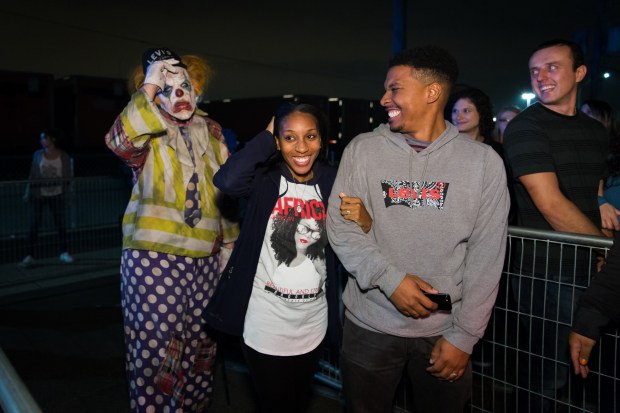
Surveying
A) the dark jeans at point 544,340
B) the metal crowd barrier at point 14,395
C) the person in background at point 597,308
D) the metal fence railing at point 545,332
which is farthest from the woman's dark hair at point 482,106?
the metal crowd barrier at point 14,395

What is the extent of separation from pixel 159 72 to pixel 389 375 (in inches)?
77.0

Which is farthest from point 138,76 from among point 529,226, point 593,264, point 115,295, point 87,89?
point 87,89

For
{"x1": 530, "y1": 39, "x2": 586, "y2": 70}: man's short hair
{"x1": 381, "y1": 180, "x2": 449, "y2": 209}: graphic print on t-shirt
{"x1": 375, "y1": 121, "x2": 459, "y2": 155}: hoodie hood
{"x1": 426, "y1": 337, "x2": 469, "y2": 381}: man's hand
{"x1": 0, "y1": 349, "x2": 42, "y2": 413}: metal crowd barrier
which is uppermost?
{"x1": 530, "y1": 39, "x2": 586, "y2": 70}: man's short hair

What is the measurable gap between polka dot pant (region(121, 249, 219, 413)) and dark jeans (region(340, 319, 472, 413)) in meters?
1.05

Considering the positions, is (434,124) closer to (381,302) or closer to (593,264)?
(381,302)

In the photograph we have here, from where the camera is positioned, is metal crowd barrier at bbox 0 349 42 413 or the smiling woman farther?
the smiling woman

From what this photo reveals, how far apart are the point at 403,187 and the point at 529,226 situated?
1.17 metres

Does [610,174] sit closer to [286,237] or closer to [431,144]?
[431,144]

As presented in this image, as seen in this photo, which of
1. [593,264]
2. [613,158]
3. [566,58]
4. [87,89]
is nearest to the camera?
[593,264]

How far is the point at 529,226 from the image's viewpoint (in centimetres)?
305

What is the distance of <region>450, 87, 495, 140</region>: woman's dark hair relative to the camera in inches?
169

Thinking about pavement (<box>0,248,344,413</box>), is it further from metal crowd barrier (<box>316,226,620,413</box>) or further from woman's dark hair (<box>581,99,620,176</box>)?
woman's dark hair (<box>581,99,620,176</box>)

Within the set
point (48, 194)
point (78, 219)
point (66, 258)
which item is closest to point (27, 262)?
point (66, 258)

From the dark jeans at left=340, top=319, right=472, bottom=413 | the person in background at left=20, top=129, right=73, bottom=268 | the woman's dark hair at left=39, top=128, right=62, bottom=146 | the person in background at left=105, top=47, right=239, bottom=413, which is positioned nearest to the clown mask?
the person in background at left=105, top=47, right=239, bottom=413
